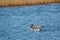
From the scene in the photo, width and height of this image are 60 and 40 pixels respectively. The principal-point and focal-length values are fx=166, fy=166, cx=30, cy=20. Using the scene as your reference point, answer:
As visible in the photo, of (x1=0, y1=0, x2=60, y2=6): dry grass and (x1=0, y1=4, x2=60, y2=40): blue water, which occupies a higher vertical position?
(x1=0, y1=0, x2=60, y2=6): dry grass

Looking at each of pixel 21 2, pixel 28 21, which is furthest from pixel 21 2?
pixel 28 21

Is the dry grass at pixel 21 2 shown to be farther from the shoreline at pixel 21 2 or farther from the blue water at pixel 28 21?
the blue water at pixel 28 21

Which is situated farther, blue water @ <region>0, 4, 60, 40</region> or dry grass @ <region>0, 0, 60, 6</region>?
dry grass @ <region>0, 0, 60, 6</region>

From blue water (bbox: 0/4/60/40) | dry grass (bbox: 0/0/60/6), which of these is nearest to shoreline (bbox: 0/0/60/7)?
dry grass (bbox: 0/0/60/6)

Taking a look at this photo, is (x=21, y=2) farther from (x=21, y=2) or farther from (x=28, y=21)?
(x=28, y=21)

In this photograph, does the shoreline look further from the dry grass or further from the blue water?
the blue water

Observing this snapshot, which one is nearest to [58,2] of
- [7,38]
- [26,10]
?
[26,10]

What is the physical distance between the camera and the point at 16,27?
739cm

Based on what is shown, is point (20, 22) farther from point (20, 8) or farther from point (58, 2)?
point (58, 2)

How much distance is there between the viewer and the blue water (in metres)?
6.48

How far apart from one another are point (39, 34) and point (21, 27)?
3.77 feet

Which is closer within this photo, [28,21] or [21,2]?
[28,21]

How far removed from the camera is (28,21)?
26.5ft

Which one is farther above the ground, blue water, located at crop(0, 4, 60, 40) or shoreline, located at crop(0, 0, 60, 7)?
shoreline, located at crop(0, 0, 60, 7)
